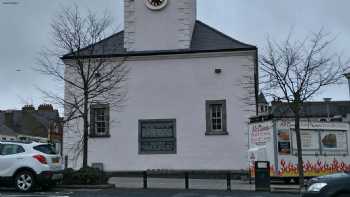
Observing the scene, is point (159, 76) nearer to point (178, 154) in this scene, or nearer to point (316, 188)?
point (178, 154)

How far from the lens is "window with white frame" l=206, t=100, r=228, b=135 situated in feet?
104

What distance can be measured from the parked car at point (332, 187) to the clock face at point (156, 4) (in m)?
23.3

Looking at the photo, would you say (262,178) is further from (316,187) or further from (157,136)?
(157,136)

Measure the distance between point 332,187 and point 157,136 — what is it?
68.7ft

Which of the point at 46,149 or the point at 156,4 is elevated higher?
the point at 156,4

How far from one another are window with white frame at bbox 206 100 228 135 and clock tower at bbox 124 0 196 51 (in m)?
4.17

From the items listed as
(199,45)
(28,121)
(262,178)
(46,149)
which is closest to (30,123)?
(28,121)

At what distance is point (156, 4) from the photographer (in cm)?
3384

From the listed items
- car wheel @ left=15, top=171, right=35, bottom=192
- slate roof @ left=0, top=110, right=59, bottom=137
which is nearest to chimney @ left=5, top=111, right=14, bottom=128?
slate roof @ left=0, top=110, right=59, bottom=137

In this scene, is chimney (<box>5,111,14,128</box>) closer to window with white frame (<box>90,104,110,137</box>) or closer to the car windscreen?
window with white frame (<box>90,104,110,137</box>)

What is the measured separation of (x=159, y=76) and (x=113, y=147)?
16.9ft

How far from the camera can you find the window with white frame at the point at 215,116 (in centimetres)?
3172

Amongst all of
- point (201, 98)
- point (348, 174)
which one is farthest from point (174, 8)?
point (348, 174)

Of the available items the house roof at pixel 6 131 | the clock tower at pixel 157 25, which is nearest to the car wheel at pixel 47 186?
the clock tower at pixel 157 25
